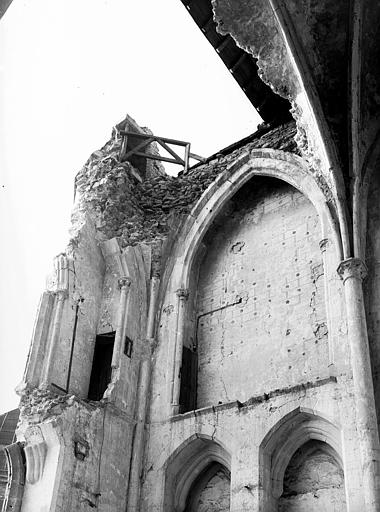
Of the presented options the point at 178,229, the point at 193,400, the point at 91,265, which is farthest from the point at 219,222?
the point at 193,400

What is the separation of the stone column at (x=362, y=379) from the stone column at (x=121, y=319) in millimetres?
3321

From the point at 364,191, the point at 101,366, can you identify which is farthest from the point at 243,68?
the point at 101,366

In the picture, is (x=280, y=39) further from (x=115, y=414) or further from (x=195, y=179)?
→ (x=115, y=414)

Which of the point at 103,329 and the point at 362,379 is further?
the point at 103,329

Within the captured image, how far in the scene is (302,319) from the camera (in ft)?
30.0

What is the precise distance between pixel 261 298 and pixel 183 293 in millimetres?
1276

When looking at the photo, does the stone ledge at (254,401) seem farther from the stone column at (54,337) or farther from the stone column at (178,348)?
the stone column at (54,337)

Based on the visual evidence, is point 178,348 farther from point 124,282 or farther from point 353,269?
point 353,269

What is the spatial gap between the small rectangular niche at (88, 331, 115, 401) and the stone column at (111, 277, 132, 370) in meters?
0.20

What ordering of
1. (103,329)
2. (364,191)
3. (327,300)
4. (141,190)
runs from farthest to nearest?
(141,190) → (103,329) → (364,191) → (327,300)

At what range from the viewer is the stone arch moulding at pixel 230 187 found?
10.0 meters

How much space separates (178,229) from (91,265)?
1672mm

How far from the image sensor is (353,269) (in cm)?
815

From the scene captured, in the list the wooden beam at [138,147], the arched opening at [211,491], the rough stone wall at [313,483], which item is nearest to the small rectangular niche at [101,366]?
the arched opening at [211,491]
